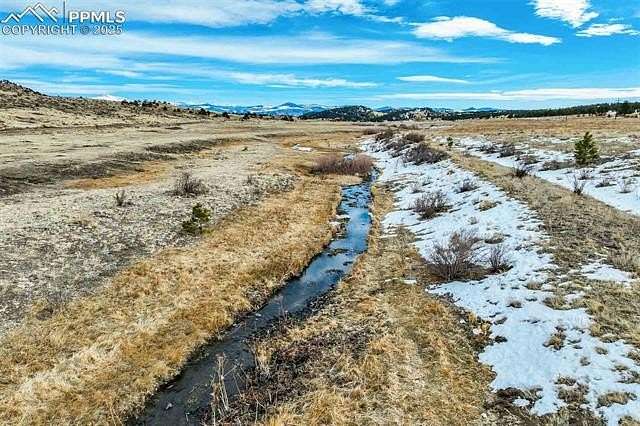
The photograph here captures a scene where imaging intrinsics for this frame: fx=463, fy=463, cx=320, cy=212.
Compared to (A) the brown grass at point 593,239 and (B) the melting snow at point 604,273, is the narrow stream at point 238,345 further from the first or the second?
(B) the melting snow at point 604,273

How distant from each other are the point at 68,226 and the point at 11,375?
1038 cm

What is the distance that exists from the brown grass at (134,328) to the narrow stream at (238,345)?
389 millimetres

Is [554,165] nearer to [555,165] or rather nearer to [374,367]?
[555,165]

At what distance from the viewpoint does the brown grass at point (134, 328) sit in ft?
34.0

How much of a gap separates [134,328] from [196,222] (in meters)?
9.12

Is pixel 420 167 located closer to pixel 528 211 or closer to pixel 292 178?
pixel 292 178

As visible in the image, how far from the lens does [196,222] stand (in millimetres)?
21938

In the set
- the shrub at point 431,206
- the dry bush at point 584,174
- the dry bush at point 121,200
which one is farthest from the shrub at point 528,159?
the dry bush at point 121,200

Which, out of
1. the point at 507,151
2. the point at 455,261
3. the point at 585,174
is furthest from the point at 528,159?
the point at 455,261

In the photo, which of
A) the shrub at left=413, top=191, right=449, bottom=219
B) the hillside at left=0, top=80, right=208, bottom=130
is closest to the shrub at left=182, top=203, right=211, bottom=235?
the shrub at left=413, top=191, right=449, bottom=219

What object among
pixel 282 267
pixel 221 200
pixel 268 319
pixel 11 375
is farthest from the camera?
pixel 221 200

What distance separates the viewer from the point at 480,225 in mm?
20969

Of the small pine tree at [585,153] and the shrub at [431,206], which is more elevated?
the small pine tree at [585,153]

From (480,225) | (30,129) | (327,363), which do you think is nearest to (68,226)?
(327,363)
